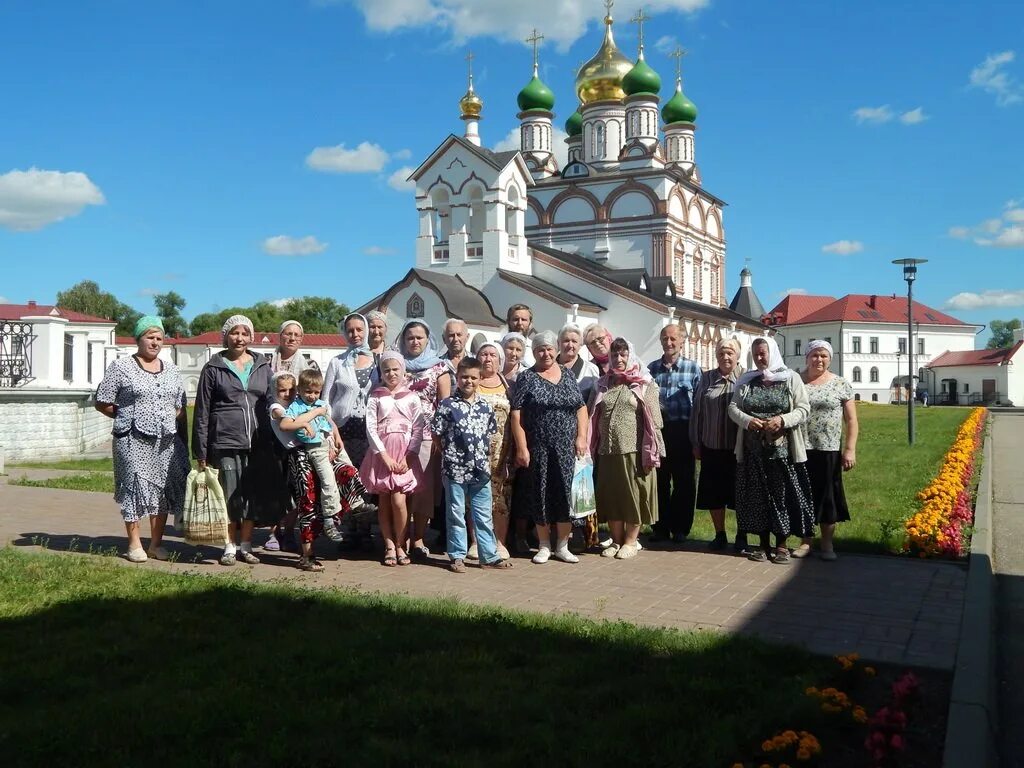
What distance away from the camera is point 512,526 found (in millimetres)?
7465

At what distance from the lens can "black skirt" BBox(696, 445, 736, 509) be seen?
7398 millimetres

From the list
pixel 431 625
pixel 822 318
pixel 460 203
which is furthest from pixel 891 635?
pixel 822 318

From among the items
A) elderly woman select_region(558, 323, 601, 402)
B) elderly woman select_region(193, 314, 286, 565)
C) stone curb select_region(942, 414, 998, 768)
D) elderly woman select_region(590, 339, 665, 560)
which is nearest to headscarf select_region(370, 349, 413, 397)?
elderly woman select_region(193, 314, 286, 565)

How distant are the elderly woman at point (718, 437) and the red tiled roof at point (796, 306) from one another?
71.7 meters

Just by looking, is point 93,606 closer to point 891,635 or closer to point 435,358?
point 435,358

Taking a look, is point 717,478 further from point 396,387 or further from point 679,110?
point 679,110

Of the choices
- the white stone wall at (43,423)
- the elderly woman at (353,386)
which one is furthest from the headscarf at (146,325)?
the white stone wall at (43,423)

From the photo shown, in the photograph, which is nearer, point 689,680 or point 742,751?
point 742,751

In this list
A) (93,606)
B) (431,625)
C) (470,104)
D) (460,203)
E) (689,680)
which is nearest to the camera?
(689,680)

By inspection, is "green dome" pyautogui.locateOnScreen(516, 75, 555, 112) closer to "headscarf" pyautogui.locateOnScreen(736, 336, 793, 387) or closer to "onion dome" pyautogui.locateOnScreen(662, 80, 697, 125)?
"onion dome" pyautogui.locateOnScreen(662, 80, 697, 125)

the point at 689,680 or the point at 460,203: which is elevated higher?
the point at 460,203

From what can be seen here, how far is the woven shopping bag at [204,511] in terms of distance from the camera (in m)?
6.59

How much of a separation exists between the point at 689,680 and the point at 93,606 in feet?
11.0

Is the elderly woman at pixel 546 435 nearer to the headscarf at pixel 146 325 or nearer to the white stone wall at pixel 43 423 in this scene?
the headscarf at pixel 146 325
